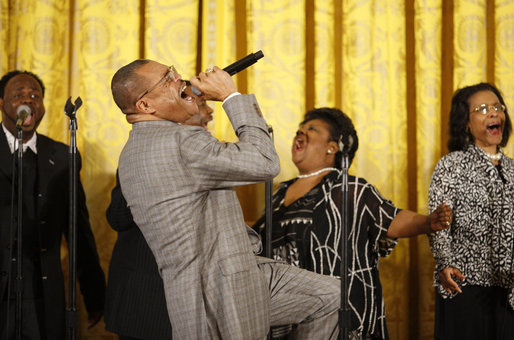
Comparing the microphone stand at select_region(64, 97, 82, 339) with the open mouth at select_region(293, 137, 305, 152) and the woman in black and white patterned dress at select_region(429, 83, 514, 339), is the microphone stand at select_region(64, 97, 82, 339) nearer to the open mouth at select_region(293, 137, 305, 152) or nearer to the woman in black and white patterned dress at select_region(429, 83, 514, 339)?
the open mouth at select_region(293, 137, 305, 152)

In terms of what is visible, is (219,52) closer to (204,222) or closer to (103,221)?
(103,221)

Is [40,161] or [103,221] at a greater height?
[40,161]

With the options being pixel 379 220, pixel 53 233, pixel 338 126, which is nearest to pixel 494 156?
pixel 379 220

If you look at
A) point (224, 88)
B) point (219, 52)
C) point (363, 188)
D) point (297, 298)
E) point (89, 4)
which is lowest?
point (297, 298)

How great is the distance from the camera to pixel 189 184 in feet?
5.86

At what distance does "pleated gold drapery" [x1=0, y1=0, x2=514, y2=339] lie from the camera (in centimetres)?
344

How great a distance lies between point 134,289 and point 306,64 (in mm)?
1890

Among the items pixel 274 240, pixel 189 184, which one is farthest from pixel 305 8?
pixel 189 184

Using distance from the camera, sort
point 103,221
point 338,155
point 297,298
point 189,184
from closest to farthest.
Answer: point 189,184 < point 297,298 < point 338,155 < point 103,221

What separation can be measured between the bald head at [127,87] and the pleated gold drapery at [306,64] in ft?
4.92

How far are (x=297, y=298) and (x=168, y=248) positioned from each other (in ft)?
1.47

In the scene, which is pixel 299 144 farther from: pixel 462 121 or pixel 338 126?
pixel 462 121

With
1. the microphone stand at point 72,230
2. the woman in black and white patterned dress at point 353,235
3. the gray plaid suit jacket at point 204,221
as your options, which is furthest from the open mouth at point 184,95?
the woman in black and white patterned dress at point 353,235

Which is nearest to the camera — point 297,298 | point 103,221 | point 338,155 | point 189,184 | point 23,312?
point 189,184
